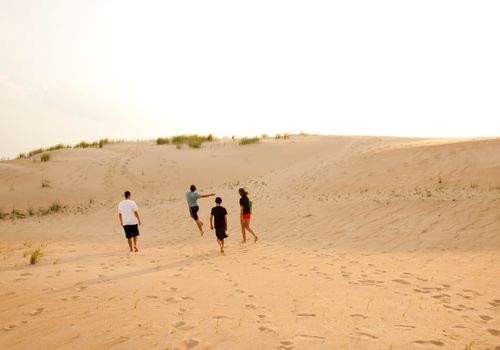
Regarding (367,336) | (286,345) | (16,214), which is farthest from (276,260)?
(16,214)

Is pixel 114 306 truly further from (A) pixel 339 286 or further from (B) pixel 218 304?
(A) pixel 339 286

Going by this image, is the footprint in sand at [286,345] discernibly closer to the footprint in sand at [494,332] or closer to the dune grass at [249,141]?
the footprint in sand at [494,332]

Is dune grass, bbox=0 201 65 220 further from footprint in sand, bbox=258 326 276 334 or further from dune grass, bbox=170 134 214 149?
footprint in sand, bbox=258 326 276 334

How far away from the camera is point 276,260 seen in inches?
324

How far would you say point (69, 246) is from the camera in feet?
34.3

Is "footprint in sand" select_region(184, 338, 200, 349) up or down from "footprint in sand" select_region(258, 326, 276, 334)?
A: up

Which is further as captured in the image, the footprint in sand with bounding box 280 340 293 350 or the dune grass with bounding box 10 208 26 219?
the dune grass with bounding box 10 208 26 219

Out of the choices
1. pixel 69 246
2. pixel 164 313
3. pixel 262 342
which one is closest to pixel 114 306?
pixel 164 313

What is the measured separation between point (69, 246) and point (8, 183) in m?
10.8

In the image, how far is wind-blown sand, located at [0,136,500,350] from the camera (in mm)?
4215

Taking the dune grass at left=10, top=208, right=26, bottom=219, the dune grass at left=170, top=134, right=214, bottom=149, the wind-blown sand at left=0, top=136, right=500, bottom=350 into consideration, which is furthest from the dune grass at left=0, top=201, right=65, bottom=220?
the dune grass at left=170, top=134, right=214, bottom=149

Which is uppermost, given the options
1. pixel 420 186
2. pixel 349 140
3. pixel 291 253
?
pixel 349 140

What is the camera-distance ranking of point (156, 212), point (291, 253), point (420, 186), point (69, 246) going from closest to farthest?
point (291, 253) → point (69, 246) → point (420, 186) → point (156, 212)

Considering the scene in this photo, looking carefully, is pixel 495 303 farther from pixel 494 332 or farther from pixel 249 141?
pixel 249 141
